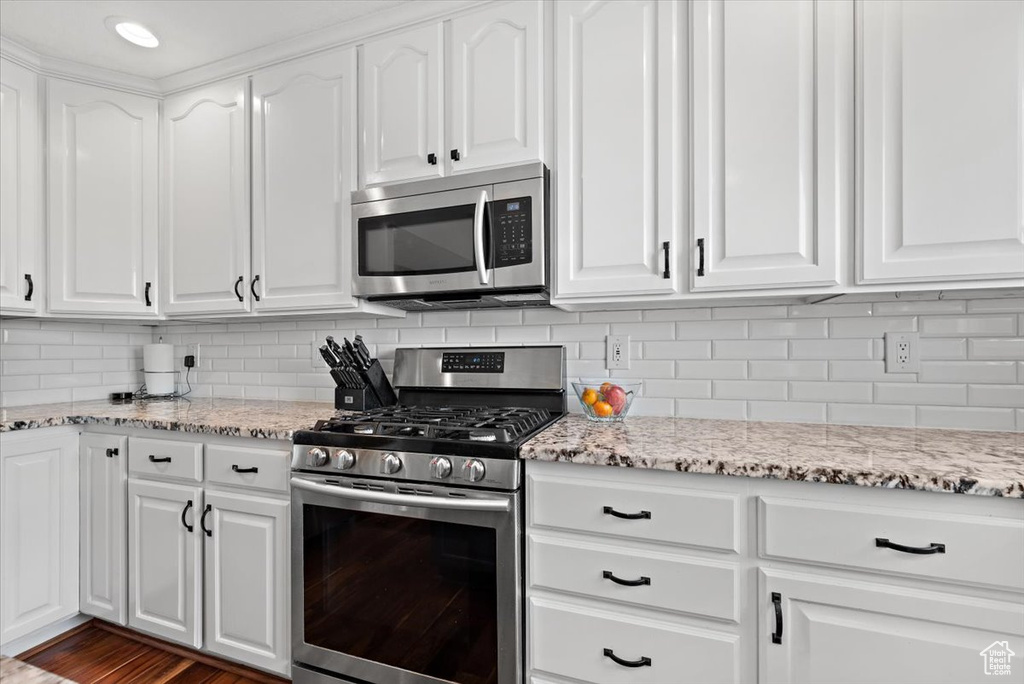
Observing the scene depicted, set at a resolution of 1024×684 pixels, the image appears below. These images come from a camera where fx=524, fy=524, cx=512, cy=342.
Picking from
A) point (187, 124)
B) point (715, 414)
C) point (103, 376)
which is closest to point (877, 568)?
point (715, 414)

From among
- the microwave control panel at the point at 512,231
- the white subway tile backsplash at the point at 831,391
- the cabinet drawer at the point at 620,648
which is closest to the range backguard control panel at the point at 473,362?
the microwave control panel at the point at 512,231

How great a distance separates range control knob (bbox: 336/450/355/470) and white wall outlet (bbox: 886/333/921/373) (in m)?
1.71

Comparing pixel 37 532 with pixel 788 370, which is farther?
pixel 37 532

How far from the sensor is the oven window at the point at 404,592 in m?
1.43

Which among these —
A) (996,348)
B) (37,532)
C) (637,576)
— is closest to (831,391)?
(996,348)

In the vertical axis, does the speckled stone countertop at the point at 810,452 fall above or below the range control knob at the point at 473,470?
above

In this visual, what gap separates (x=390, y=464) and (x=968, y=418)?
175cm

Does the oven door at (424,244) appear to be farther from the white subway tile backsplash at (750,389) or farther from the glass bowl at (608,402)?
the white subway tile backsplash at (750,389)

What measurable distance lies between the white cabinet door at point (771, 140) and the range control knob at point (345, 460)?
1.17 meters

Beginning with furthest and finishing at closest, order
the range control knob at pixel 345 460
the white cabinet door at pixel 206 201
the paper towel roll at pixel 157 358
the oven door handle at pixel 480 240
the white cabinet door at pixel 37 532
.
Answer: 1. the paper towel roll at pixel 157 358
2. the white cabinet door at pixel 206 201
3. the white cabinet door at pixel 37 532
4. the oven door handle at pixel 480 240
5. the range control knob at pixel 345 460

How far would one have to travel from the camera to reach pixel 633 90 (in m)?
1.65

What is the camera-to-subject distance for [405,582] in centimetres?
151

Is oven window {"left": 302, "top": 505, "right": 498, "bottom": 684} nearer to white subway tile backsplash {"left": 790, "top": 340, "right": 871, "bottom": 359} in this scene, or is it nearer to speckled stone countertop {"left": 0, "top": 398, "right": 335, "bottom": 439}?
speckled stone countertop {"left": 0, "top": 398, "right": 335, "bottom": 439}

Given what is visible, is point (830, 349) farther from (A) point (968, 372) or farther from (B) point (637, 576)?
(B) point (637, 576)
